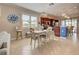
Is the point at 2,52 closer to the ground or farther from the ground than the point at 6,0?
closer to the ground

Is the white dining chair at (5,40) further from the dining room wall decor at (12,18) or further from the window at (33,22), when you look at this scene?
the window at (33,22)

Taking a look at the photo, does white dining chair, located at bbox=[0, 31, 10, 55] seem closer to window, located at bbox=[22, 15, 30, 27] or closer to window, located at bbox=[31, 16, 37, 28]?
window, located at bbox=[22, 15, 30, 27]

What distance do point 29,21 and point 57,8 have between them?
0.55 metres

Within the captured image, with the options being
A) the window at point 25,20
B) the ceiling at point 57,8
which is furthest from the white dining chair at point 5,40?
the ceiling at point 57,8

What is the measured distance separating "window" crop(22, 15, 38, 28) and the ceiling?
159mm

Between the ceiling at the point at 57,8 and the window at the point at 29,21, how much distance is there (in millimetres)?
159

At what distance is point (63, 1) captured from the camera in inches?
92.0

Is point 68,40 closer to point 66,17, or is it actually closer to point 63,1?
point 66,17

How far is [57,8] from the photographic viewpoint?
2332 millimetres

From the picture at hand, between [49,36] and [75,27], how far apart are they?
0.49 metres

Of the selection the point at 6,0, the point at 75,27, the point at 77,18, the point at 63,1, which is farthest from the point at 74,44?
the point at 6,0

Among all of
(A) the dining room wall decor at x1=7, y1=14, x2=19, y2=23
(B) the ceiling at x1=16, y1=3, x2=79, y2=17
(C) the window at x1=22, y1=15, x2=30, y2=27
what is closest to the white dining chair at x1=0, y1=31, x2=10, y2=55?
(A) the dining room wall decor at x1=7, y1=14, x2=19, y2=23

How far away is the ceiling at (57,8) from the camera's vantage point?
91.3 inches

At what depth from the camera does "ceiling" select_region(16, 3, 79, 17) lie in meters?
2.32
